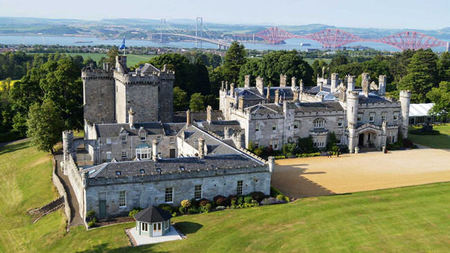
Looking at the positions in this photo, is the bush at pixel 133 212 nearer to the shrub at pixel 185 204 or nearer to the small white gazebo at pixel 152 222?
the small white gazebo at pixel 152 222

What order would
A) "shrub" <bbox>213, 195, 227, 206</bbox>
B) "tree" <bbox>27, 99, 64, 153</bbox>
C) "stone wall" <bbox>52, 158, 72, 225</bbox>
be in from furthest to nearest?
"tree" <bbox>27, 99, 64, 153</bbox>, "shrub" <bbox>213, 195, 227, 206</bbox>, "stone wall" <bbox>52, 158, 72, 225</bbox>

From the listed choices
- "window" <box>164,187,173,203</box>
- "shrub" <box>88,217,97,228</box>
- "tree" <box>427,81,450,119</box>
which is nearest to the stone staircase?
"shrub" <box>88,217,97,228</box>

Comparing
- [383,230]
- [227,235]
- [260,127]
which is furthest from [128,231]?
[260,127]

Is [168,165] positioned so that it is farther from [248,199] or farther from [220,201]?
[248,199]

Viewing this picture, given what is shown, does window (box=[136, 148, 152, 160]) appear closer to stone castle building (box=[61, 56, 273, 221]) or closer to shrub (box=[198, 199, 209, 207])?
stone castle building (box=[61, 56, 273, 221])

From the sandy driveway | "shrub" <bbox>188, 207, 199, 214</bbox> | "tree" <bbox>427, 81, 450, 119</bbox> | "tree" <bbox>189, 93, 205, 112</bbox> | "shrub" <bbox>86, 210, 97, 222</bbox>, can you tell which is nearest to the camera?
"shrub" <bbox>86, 210, 97, 222</bbox>

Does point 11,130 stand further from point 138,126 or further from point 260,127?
point 260,127
